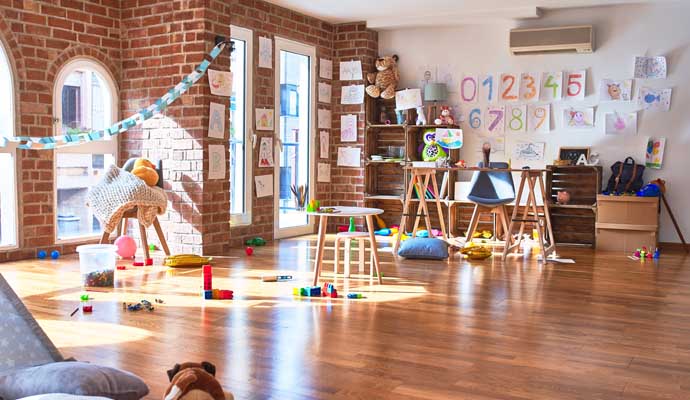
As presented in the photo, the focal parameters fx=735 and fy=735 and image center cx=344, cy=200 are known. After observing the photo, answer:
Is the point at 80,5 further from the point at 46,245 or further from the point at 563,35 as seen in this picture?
the point at 563,35

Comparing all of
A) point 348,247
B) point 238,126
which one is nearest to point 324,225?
point 348,247

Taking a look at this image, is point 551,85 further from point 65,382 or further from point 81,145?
point 65,382

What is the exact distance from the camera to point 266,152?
777 cm

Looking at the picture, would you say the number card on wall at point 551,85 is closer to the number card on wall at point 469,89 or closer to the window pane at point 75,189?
the number card on wall at point 469,89

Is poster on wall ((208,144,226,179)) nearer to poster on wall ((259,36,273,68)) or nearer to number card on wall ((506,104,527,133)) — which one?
poster on wall ((259,36,273,68))

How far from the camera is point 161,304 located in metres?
4.41

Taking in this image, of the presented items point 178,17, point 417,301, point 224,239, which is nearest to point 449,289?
point 417,301

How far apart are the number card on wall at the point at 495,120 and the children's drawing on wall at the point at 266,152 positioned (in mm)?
2487

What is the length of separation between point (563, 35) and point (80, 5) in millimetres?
4780

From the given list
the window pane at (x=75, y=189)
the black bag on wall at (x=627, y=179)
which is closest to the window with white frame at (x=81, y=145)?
the window pane at (x=75, y=189)

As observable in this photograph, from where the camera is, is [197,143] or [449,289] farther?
[197,143]

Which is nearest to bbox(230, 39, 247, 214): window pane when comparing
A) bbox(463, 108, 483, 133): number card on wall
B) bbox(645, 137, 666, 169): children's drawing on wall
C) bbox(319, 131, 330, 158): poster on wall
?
bbox(319, 131, 330, 158): poster on wall

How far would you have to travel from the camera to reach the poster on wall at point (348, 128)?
8.83 metres

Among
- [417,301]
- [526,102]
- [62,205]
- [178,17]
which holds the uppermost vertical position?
[178,17]
